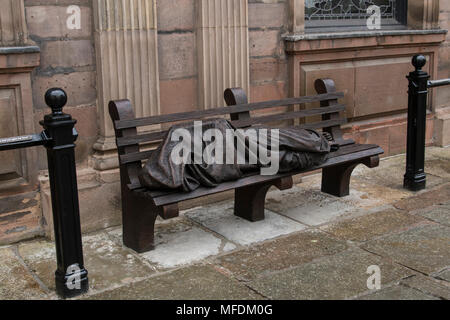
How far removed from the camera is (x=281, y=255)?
401 centimetres

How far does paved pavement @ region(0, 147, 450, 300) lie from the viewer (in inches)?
138

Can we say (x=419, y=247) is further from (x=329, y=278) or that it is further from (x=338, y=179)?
(x=338, y=179)

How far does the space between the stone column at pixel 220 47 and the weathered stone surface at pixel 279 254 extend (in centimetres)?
148

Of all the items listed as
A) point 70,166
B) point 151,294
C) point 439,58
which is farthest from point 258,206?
point 439,58

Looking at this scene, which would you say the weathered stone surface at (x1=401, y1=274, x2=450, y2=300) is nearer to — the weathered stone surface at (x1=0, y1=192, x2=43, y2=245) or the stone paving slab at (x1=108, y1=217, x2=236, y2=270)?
the stone paving slab at (x1=108, y1=217, x2=236, y2=270)

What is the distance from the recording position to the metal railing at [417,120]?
5168mm

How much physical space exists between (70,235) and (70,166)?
41 centimetres

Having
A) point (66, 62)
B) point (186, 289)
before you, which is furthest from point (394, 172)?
point (66, 62)

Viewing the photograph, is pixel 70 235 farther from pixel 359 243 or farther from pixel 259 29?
pixel 259 29

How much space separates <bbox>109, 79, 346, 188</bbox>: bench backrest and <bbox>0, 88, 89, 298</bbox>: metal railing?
0.65m

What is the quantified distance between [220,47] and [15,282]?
2.56 meters

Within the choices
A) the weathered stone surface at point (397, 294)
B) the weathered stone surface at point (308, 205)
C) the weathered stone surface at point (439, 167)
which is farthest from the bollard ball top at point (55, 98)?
the weathered stone surface at point (439, 167)

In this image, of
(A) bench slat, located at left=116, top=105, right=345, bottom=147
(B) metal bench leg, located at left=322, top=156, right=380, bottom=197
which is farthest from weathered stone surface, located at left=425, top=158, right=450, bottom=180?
(A) bench slat, located at left=116, top=105, right=345, bottom=147

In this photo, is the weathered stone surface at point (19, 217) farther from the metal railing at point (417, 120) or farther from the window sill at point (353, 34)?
the metal railing at point (417, 120)
